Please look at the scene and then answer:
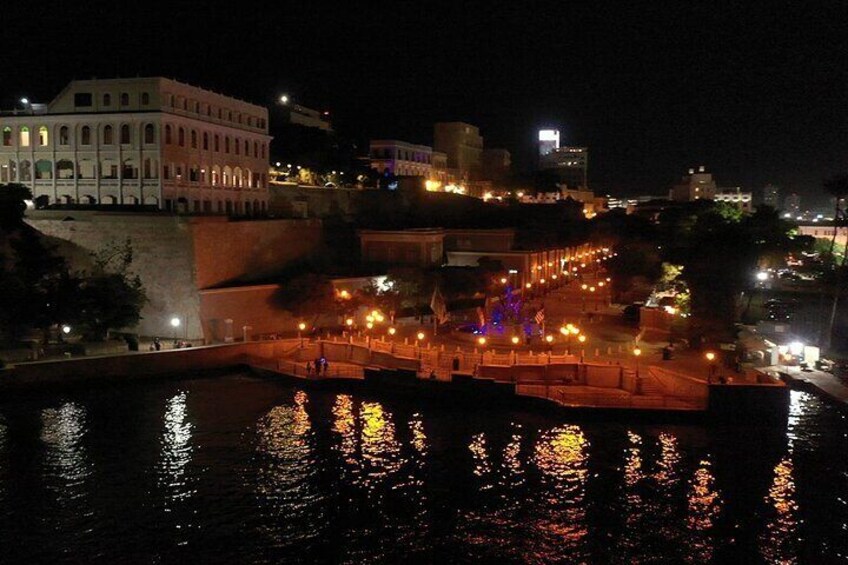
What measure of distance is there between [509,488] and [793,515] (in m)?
7.00

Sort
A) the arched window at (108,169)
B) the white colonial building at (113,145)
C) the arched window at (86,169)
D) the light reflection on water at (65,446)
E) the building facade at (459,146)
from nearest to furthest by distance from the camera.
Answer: the light reflection on water at (65,446), the white colonial building at (113,145), the arched window at (108,169), the arched window at (86,169), the building facade at (459,146)

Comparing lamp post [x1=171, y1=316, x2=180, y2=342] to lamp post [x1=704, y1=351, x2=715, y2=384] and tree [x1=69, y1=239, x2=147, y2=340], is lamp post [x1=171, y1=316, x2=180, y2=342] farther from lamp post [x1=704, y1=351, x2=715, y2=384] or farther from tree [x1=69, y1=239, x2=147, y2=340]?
lamp post [x1=704, y1=351, x2=715, y2=384]

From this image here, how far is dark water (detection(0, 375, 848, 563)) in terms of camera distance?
57.6 feet

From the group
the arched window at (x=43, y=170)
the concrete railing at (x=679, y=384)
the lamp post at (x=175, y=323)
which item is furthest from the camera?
the arched window at (x=43, y=170)

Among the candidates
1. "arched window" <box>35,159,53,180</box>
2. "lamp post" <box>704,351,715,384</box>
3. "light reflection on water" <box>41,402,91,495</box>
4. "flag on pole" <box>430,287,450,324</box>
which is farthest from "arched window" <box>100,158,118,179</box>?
"lamp post" <box>704,351,715,384</box>

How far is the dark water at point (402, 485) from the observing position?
1756 cm

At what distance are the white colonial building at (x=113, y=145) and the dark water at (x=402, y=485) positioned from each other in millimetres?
17824

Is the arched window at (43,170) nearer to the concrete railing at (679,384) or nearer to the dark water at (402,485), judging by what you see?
the dark water at (402,485)

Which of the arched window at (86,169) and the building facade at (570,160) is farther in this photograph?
the building facade at (570,160)

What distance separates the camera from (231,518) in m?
18.8

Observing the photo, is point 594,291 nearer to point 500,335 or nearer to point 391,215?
point 391,215

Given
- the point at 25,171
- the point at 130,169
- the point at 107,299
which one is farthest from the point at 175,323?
the point at 25,171

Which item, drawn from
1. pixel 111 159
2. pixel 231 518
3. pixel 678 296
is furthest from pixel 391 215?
pixel 231 518

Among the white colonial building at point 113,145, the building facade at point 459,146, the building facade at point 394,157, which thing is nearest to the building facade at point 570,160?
the building facade at point 459,146
